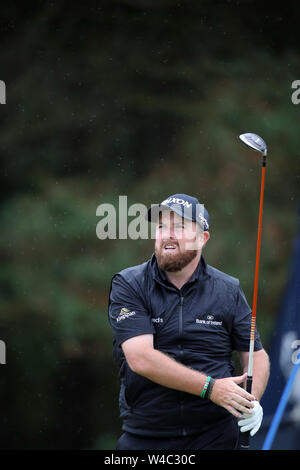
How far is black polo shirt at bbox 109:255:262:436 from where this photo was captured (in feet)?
8.43

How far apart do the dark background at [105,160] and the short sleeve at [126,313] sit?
276 cm

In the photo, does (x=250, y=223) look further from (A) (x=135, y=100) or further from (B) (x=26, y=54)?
(B) (x=26, y=54)

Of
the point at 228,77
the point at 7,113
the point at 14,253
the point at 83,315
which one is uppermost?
the point at 228,77

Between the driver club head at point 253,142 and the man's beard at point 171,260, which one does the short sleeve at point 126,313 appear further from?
the driver club head at point 253,142

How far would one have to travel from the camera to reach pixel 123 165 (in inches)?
215

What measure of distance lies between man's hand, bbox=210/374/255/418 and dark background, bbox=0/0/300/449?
2927 millimetres

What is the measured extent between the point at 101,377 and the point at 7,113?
220 centimetres

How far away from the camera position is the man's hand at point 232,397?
2402mm

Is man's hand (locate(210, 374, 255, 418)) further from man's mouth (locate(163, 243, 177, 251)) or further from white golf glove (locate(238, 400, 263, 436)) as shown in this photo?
man's mouth (locate(163, 243, 177, 251))

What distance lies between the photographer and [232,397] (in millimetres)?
2408

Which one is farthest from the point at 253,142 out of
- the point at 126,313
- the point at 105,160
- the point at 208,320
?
the point at 105,160

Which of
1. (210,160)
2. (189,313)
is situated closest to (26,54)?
(210,160)

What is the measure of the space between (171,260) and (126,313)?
0.85ft

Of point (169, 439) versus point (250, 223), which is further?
point (250, 223)
